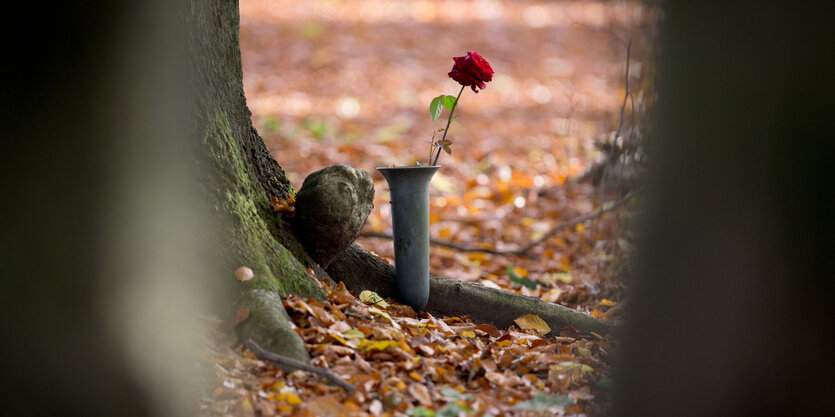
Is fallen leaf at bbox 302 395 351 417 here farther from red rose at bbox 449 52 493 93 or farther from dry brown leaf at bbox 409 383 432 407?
red rose at bbox 449 52 493 93

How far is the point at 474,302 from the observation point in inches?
128

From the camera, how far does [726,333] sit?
5.57ft

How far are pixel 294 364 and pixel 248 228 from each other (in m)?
0.62

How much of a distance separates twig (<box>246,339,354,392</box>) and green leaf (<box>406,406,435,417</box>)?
199 mm

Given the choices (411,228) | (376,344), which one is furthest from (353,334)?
(411,228)

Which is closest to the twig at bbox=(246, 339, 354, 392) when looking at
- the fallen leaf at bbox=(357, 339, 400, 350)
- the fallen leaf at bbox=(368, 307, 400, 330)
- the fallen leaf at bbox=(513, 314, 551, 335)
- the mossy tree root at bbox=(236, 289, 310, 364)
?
the mossy tree root at bbox=(236, 289, 310, 364)

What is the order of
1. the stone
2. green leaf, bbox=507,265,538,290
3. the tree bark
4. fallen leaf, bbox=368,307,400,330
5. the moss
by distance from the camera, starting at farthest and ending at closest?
green leaf, bbox=507,265,538,290, the stone, fallen leaf, bbox=368,307,400,330, the moss, the tree bark

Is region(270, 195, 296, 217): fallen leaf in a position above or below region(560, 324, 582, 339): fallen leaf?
above

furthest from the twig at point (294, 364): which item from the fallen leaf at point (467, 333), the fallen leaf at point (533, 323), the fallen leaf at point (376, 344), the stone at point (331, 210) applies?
the fallen leaf at point (533, 323)

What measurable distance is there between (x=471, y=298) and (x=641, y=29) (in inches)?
89.3

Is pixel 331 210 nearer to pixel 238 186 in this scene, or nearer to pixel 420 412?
pixel 238 186

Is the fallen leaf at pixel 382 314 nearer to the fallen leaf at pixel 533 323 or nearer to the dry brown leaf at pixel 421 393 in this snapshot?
the dry brown leaf at pixel 421 393

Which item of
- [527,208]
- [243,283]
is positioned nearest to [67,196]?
[243,283]

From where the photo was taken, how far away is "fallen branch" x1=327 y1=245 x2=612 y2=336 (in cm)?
318
